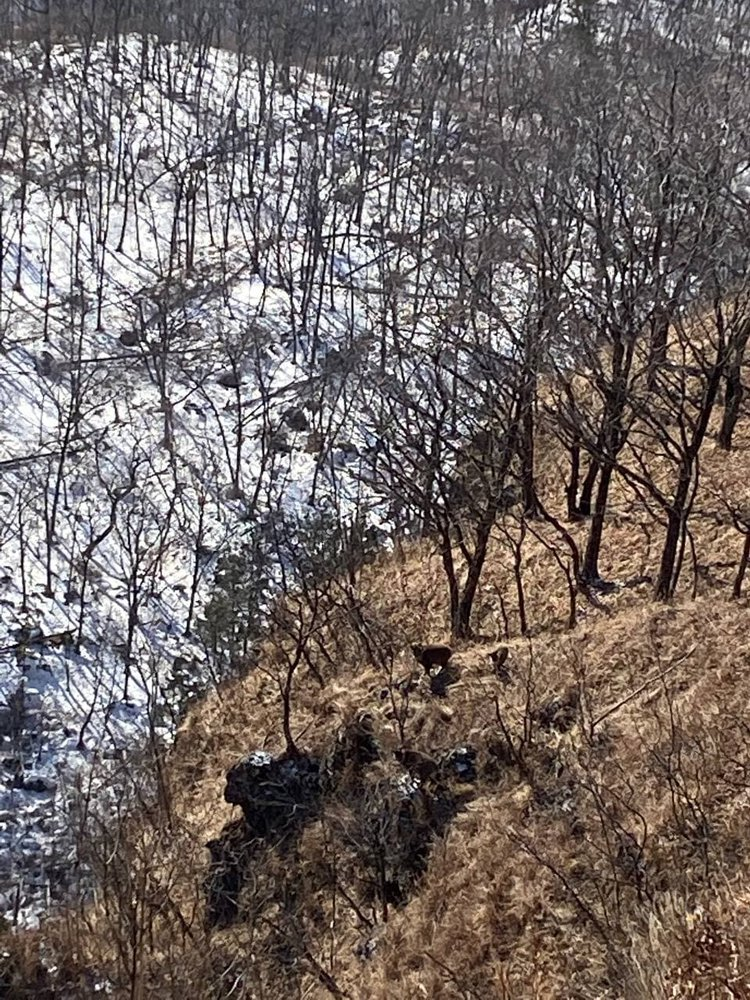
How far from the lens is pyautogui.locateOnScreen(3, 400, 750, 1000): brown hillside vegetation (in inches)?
280

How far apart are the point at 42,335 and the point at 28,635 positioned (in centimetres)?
980

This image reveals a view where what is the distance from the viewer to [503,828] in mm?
8547

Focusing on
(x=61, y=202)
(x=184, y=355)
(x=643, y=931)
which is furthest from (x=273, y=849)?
(x=61, y=202)

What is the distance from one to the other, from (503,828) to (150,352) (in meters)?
19.5

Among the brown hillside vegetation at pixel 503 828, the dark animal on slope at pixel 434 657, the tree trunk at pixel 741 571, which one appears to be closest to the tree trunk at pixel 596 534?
the brown hillside vegetation at pixel 503 828

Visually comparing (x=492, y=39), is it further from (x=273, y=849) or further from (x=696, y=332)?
(x=273, y=849)

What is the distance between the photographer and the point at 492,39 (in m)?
42.8

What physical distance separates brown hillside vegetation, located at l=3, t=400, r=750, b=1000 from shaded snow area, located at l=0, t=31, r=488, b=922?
4848mm

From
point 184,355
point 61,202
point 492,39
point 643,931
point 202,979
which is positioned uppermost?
point 492,39

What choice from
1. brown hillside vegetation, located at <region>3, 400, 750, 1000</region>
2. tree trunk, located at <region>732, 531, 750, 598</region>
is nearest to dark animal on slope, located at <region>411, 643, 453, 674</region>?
brown hillside vegetation, located at <region>3, 400, 750, 1000</region>

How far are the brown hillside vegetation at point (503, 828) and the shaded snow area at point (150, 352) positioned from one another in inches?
191

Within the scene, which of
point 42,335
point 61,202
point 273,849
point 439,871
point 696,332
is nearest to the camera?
point 439,871

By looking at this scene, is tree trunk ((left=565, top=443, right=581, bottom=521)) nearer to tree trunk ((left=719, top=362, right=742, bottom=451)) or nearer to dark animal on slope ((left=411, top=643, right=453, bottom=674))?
tree trunk ((left=719, top=362, right=742, bottom=451))

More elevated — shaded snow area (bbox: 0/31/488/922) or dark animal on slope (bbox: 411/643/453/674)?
shaded snow area (bbox: 0/31/488/922)
